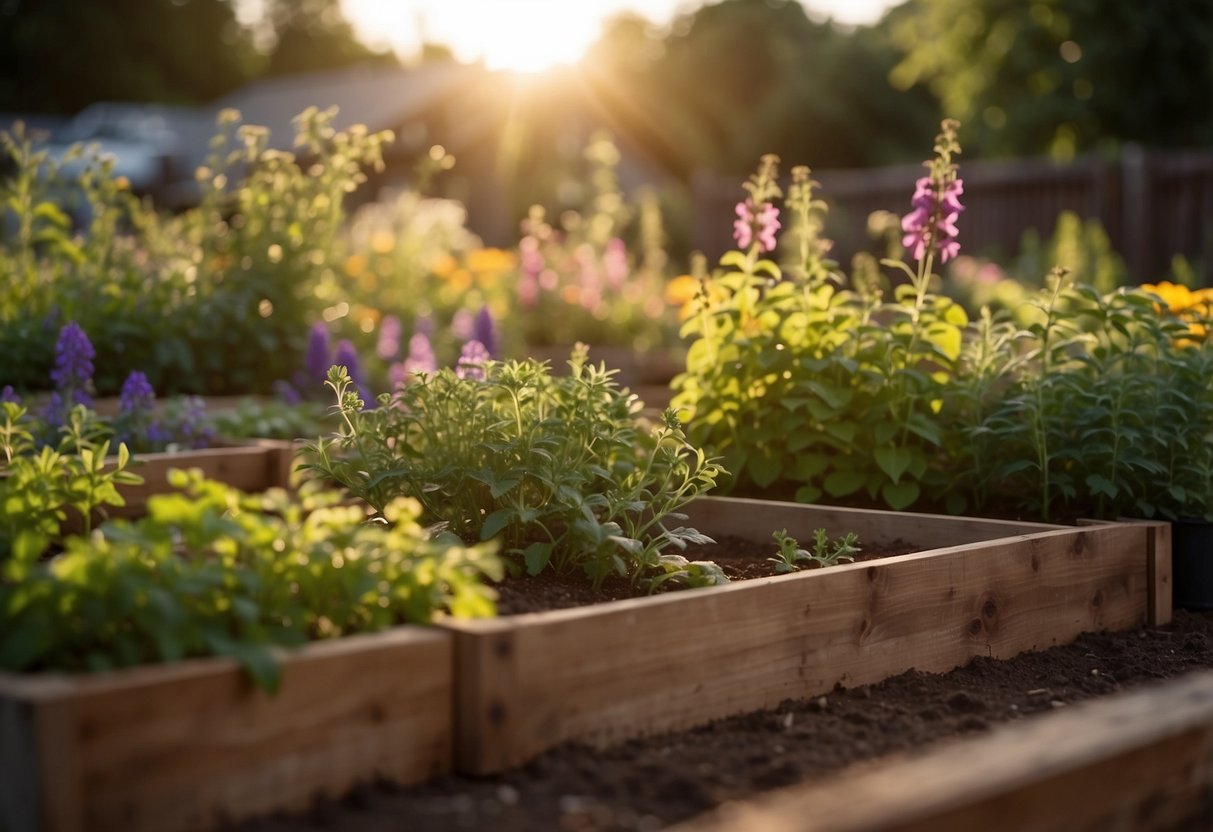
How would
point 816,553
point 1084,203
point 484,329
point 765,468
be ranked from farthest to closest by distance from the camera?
point 1084,203 → point 484,329 → point 765,468 → point 816,553

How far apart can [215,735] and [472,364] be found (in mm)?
1901

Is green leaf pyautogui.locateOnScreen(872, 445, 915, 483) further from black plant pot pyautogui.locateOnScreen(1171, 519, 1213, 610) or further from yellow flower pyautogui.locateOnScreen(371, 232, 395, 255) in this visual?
yellow flower pyautogui.locateOnScreen(371, 232, 395, 255)

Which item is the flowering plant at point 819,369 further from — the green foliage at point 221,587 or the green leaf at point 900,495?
the green foliage at point 221,587

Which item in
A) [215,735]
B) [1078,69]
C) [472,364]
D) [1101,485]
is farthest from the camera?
[1078,69]

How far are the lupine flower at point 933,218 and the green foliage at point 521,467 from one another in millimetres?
1311

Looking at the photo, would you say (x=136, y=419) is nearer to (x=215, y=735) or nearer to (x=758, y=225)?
(x=758, y=225)

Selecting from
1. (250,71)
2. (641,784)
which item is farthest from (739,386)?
(250,71)

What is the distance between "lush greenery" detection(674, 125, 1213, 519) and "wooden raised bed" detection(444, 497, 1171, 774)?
0.87 ft

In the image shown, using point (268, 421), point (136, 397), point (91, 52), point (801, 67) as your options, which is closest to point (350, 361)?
point (268, 421)

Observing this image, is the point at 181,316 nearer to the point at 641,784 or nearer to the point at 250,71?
the point at 641,784

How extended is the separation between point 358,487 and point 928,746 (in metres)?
1.46

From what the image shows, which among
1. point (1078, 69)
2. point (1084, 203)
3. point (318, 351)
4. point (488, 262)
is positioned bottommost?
point (318, 351)

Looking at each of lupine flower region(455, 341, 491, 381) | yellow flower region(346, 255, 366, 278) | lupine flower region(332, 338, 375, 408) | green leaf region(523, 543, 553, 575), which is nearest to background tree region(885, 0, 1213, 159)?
yellow flower region(346, 255, 366, 278)

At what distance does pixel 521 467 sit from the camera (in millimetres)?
3191
